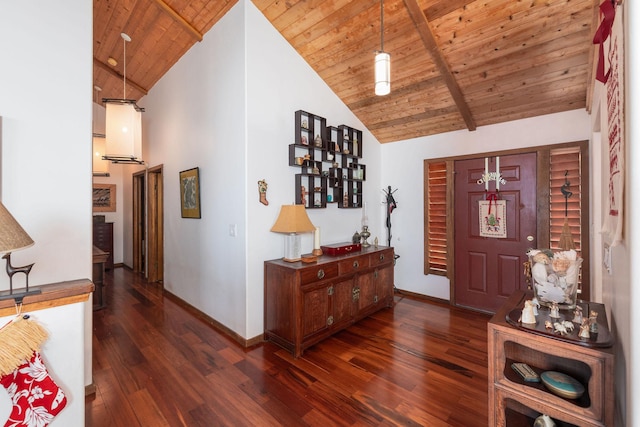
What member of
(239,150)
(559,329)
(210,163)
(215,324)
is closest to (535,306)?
(559,329)

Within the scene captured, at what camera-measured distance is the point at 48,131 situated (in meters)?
1.87

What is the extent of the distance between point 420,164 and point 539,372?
3152 millimetres

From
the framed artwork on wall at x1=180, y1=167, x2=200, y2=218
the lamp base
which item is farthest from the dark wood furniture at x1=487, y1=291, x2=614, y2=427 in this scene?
the framed artwork on wall at x1=180, y1=167, x2=200, y2=218

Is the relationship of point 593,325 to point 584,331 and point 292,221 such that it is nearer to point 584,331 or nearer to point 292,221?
point 584,331

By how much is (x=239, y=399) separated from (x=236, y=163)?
6.74 ft

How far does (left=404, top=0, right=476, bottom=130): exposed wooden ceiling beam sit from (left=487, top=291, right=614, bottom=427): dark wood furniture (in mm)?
2329

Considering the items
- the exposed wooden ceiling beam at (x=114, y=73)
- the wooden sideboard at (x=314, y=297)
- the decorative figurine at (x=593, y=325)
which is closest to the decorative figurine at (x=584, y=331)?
the decorative figurine at (x=593, y=325)

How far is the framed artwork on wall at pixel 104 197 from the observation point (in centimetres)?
642

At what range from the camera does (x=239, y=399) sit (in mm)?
2055

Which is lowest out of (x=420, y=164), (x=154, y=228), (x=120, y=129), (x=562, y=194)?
(x=154, y=228)

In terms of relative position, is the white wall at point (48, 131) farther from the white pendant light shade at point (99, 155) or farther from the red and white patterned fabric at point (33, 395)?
the white pendant light shade at point (99, 155)

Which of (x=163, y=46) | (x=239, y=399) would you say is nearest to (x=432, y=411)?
(x=239, y=399)

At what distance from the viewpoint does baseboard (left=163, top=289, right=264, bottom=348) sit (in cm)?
285

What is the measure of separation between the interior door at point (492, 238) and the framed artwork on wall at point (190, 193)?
3.37m
